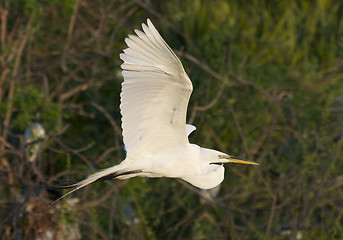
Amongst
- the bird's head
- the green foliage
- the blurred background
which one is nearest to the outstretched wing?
the bird's head

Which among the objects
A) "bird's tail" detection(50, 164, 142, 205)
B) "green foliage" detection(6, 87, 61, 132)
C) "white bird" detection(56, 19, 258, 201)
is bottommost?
"bird's tail" detection(50, 164, 142, 205)

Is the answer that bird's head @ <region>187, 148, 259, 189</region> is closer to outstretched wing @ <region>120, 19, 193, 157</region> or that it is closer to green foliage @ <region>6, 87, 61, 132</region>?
outstretched wing @ <region>120, 19, 193, 157</region>

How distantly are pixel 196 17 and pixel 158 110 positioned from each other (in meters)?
2.96

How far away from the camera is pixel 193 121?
5215mm

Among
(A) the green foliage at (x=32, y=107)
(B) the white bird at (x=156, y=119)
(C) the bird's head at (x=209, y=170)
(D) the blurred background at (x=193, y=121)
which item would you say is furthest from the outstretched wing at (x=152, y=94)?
(A) the green foliage at (x=32, y=107)

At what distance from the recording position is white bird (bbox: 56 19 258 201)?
297 cm

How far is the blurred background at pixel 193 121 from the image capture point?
4.18 metres

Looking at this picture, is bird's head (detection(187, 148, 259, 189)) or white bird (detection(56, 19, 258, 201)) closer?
white bird (detection(56, 19, 258, 201))

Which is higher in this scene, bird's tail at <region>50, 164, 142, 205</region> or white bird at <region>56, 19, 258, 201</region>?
white bird at <region>56, 19, 258, 201</region>

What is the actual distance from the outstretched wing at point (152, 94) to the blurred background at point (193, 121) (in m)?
0.67

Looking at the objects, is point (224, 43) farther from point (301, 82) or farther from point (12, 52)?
point (12, 52)

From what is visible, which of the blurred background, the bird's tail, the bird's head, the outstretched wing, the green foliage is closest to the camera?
the outstretched wing

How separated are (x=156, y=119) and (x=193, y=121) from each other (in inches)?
77.6

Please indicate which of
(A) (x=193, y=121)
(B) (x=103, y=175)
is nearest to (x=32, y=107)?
(A) (x=193, y=121)
